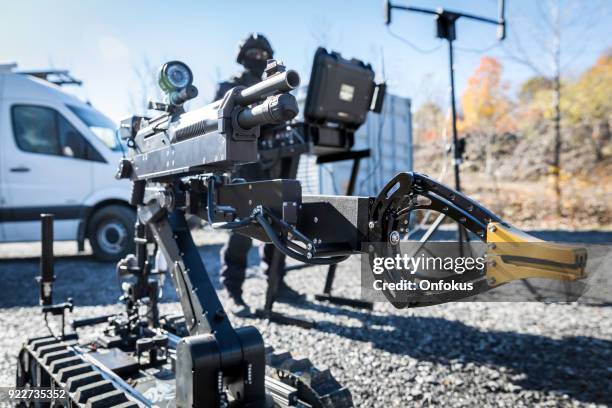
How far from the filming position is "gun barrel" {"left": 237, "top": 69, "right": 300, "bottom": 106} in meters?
1.43

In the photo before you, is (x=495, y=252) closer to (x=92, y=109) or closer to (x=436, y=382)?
(x=436, y=382)

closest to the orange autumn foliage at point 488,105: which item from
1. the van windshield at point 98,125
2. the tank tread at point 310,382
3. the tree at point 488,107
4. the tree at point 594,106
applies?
the tree at point 488,107

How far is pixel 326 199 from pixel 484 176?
2666 centimetres

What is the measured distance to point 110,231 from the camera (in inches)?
299

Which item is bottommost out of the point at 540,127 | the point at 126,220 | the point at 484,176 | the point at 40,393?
the point at 40,393

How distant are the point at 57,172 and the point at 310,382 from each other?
6.89 metres

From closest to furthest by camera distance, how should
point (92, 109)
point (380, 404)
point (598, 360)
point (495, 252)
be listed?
point (495, 252), point (380, 404), point (598, 360), point (92, 109)

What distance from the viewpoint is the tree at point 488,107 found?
2791 cm

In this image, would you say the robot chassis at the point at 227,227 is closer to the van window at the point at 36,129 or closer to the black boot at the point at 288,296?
the black boot at the point at 288,296

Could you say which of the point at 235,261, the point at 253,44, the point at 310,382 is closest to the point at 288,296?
the point at 235,261

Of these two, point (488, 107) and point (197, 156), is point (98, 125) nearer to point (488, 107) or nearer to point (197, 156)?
point (197, 156)

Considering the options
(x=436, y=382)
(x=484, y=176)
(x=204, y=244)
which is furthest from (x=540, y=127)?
(x=436, y=382)

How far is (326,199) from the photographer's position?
172 cm
